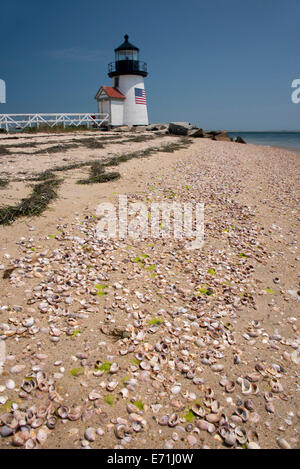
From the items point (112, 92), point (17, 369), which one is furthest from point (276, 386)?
point (112, 92)

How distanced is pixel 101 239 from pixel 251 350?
4.17 m

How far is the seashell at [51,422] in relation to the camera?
304 centimetres

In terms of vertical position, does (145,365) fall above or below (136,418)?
above

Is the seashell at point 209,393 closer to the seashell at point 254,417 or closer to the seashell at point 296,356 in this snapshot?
the seashell at point 254,417

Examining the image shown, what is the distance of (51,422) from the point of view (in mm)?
3068

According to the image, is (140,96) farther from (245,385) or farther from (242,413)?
(242,413)

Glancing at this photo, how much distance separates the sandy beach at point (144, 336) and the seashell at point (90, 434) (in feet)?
0.04

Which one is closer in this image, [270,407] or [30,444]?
[30,444]

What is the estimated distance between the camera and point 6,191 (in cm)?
889

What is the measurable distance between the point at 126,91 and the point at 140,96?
7.87 ft

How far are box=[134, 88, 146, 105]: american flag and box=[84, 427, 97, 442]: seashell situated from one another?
45593mm

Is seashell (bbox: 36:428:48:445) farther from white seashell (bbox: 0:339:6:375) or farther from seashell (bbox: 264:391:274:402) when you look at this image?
seashell (bbox: 264:391:274:402)

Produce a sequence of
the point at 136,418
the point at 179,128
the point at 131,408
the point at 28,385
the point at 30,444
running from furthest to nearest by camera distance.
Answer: the point at 179,128, the point at 28,385, the point at 131,408, the point at 136,418, the point at 30,444
